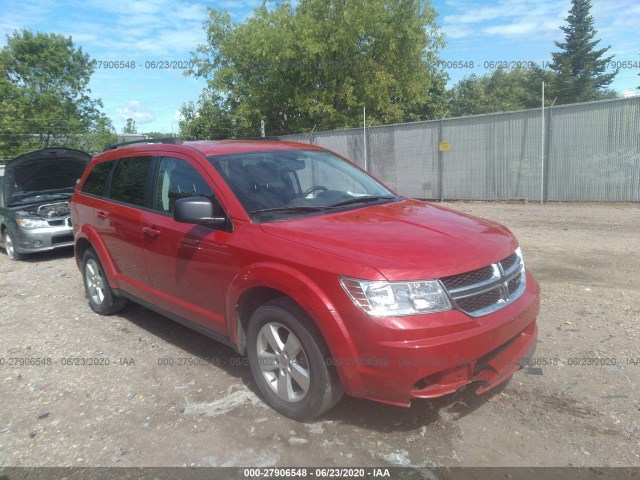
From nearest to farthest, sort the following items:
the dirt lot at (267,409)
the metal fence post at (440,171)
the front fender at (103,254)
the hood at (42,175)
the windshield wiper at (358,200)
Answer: the dirt lot at (267,409) → the windshield wiper at (358,200) → the front fender at (103,254) → the hood at (42,175) → the metal fence post at (440,171)

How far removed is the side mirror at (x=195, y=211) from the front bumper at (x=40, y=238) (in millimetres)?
6373

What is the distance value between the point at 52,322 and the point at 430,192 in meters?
11.0

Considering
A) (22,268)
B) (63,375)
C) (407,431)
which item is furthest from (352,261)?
(22,268)

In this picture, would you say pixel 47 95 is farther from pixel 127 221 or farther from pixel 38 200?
pixel 127 221

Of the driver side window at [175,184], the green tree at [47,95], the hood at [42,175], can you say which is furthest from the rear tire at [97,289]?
the green tree at [47,95]

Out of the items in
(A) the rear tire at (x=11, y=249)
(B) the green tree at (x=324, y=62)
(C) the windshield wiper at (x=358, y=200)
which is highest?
(B) the green tree at (x=324, y=62)

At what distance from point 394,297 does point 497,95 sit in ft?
211

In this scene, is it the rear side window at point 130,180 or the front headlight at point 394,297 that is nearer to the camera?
the front headlight at point 394,297

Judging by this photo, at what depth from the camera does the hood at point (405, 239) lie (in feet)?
9.00

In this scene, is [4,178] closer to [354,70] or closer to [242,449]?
[242,449]

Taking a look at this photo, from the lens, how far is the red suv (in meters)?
2.68

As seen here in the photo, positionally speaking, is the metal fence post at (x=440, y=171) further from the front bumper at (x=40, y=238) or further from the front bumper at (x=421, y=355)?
the front bumper at (x=421, y=355)

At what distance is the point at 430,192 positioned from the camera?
14.3 meters

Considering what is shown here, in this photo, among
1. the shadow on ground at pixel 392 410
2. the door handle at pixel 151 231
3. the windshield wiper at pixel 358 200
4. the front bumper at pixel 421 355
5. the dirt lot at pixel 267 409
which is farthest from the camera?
the door handle at pixel 151 231
